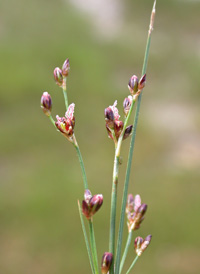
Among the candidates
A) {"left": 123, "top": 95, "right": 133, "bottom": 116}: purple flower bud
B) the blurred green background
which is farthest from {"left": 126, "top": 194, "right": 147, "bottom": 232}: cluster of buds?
the blurred green background

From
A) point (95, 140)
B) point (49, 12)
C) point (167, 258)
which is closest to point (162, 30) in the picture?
point (49, 12)

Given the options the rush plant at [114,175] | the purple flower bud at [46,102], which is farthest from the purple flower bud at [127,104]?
the purple flower bud at [46,102]

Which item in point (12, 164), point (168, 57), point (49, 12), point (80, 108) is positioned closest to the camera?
point (12, 164)

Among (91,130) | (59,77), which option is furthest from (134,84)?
(91,130)

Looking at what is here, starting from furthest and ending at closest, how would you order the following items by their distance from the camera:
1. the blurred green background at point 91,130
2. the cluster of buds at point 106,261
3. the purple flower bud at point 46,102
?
the blurred green background at point 91,130
the purple flower bud at point 46,102
the cluster of buds at point 106,261

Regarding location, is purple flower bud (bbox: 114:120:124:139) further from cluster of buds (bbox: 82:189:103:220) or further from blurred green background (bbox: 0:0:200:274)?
blurred green background (bbox: 0:0:200:274)

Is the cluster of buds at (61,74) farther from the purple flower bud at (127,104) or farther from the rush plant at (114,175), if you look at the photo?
the purple flower bud at (127,104)

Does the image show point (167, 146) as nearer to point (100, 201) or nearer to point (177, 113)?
point (177, 113)

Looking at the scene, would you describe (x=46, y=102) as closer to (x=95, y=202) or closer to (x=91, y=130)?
(x=95, y=202)
